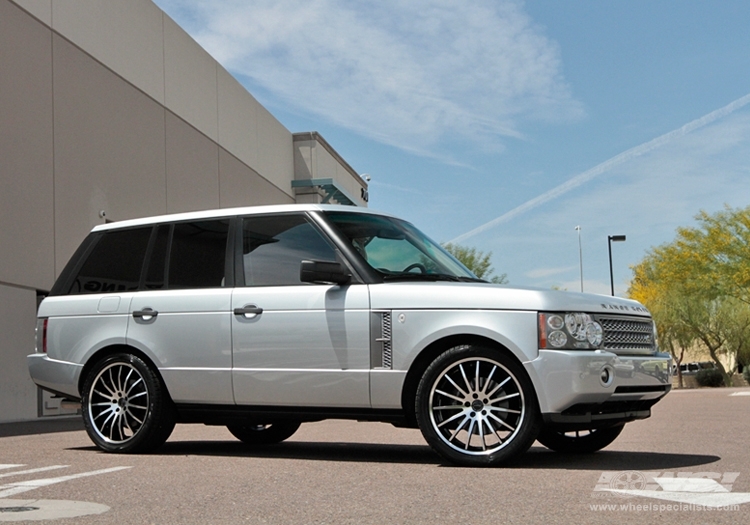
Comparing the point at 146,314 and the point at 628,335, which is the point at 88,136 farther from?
the point at 628,335

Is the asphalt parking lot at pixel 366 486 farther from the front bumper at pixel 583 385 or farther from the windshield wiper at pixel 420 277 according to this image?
the windshield wiper at pixel 420 277

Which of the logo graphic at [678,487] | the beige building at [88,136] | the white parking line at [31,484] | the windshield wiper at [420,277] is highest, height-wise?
the beige building at [88,136]

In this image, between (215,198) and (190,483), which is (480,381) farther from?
(215,198)

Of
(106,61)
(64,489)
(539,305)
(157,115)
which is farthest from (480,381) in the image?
(157,115)

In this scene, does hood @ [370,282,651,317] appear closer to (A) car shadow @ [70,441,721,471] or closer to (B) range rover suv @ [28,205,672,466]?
(B) range rover suv @ [28,205,672,466]

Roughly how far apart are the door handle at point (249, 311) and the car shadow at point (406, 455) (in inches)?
46.3

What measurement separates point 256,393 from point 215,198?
2399 cm

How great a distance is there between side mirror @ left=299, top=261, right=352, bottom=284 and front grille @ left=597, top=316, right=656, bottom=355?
1.98 metres

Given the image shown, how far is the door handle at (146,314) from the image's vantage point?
355 inches

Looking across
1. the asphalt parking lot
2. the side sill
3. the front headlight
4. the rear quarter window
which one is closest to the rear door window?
the rear quarter window

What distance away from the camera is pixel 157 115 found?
2764cm

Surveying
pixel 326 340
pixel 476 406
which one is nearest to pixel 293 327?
pixel 326 340

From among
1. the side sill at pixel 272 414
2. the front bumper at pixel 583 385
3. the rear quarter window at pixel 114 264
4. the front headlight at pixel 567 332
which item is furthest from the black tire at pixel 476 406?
the rear quarter window at pixel 114 264

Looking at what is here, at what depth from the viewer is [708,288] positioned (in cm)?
4788
